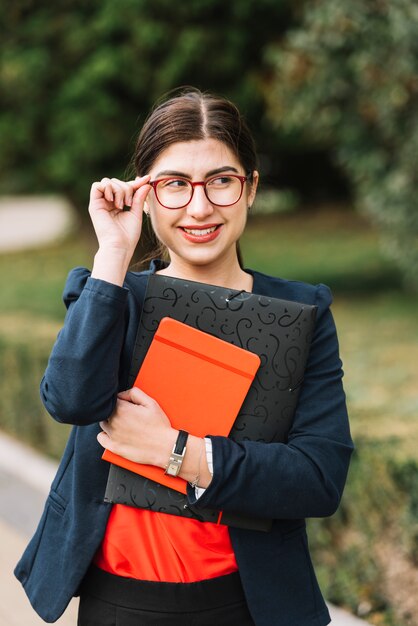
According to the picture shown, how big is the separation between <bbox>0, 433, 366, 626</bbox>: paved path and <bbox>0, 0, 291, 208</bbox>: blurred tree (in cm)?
497

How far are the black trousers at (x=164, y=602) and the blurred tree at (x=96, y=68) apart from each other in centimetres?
837

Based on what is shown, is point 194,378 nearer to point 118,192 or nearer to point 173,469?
point 173,469

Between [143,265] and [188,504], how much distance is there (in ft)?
2.49

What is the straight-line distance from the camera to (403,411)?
6.23 m

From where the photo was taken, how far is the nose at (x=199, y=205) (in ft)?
5.50

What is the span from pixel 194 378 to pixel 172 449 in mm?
135

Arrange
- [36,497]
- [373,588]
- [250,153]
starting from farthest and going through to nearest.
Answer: [36,497], [373,588], [250,153]

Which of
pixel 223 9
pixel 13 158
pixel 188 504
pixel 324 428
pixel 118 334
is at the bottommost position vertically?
pixel 188 504

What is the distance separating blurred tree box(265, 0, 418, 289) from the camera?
8195 millimetres

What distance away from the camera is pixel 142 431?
5.22ft

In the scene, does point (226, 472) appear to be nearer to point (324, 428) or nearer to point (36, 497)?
point (324, 428)

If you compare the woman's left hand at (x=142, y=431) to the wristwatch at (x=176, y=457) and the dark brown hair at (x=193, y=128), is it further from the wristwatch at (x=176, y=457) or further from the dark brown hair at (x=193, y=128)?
the dark brown hair at (x=193, y=128)

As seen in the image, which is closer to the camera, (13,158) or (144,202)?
(144,202)

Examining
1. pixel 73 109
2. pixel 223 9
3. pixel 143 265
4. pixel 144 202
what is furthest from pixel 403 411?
pixel 223 9
